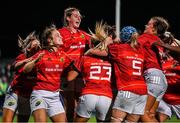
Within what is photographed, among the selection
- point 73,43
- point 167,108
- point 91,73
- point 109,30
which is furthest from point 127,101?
point 167,108

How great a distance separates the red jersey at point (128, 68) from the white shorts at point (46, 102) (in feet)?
3.49

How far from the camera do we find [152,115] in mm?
11211

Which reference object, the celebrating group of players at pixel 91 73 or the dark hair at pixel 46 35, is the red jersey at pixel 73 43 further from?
the dark hair at pixel 46 35

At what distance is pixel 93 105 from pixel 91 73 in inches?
21.2

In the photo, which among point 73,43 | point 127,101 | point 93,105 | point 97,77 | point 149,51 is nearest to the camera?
point 127,101

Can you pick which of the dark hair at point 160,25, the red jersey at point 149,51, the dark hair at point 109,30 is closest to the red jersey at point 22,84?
the dark hair at point 109,30

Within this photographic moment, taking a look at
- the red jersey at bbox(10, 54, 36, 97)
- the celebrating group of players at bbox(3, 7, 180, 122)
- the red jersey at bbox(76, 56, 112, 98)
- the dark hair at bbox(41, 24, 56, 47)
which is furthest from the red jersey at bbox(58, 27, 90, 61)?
the dark hair at bbox(41, 24, 56, 47)

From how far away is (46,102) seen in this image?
31.9 feet

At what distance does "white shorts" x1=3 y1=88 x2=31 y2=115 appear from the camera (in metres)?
10.5

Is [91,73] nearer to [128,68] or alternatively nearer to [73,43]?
[128,68]

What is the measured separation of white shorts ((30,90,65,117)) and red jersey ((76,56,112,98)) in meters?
0.55

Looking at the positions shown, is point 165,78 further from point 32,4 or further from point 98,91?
point 32,4

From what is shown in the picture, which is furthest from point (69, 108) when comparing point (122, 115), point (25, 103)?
point (122, 115)

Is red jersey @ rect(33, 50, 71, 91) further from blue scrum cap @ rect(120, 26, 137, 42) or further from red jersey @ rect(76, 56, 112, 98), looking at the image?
blue scrum cap @ rect(120, 26, 137, 42)
